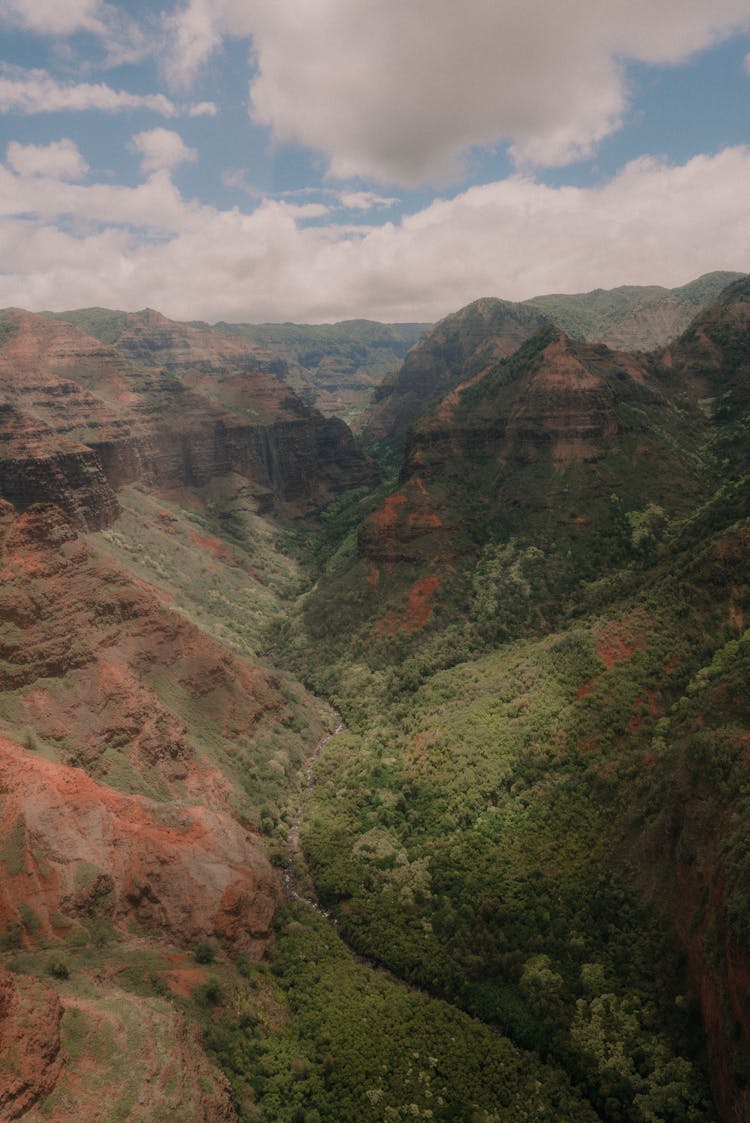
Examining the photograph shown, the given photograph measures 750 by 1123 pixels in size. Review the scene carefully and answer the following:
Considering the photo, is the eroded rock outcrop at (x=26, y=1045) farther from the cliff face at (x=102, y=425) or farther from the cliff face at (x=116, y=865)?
the cliff face at (x=102, y=425)

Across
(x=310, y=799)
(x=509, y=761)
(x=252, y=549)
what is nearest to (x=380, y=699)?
(x=310, y=799)

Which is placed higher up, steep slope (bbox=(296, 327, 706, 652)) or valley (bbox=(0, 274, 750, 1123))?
steep slope (bbox=(296, 327, 706, 652))

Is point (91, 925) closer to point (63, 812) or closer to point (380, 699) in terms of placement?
point (63, 812)

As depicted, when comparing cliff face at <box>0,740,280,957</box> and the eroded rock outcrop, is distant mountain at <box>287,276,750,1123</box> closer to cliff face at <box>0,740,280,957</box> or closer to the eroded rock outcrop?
cliff face at <box>0,740,280,957</box>

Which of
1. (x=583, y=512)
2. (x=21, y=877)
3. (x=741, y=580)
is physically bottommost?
(x=21, y=877)

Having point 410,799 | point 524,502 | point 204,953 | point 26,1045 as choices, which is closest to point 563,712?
point 410,799

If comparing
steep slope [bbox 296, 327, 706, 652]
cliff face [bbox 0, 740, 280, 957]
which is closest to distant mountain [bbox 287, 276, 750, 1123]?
steep slope [bbox 296, 327, 706, 652]

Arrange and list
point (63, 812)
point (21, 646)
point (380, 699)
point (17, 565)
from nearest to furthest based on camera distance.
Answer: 1. point (63, 812)
2. point (21, 646)
3. point (17, 565)
4. point (380, 699)

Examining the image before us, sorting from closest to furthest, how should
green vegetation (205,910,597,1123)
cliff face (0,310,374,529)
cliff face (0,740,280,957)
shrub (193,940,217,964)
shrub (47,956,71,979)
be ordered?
shrub (47,956,71,979) < green vegetation (205,910,597,1123) < cliff face (0,740,280,957) < shrub (193,940,217,964) < cliff face (0,310,374,529)

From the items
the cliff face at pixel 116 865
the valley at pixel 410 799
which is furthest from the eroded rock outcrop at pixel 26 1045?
the cliff face at pixel 116 865
